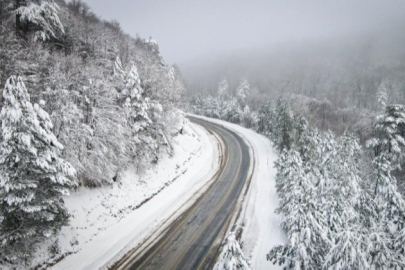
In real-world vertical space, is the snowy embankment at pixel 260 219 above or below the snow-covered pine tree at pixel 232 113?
below

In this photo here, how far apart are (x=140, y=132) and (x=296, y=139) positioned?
21374 mm

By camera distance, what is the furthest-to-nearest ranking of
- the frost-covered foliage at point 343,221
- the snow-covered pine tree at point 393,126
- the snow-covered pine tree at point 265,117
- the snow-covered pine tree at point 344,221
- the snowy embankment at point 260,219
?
the snow-covered pine tree at point 265,117
the snow-covered pine tree at point 393,126
the snowy embankment at point 260,219
the frost-covered foliage at point 343,221
the snow-covered pine tree at point 344,221

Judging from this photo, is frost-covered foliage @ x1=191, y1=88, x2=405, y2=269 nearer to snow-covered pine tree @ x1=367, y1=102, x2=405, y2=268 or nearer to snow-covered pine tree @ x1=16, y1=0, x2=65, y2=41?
snow-covered pine tree @ x1=367, y1=102, x2=405, y2=268

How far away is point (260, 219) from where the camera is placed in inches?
658

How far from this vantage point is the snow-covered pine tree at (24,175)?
822cm

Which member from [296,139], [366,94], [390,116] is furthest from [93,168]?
[366,94]

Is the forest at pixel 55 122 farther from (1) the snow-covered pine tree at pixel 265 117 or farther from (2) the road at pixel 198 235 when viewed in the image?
(1) the snow-covered pine tree at pixel 265 117

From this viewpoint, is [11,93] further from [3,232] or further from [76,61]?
[76,61]

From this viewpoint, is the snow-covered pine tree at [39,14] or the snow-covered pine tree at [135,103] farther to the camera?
the snow-covered pine tree at [135,103]

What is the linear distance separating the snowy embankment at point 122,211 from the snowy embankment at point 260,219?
17.1 ft

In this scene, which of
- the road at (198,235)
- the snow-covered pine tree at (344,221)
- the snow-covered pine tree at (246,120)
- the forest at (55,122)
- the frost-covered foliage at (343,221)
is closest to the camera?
the snow-covered pine tree at (344,221)

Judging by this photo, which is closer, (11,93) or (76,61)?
(11,93)

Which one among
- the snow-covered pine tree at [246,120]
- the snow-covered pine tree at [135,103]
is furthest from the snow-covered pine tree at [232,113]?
the snow-covered pine tree at [135,103]

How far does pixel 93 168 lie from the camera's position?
14969mm
